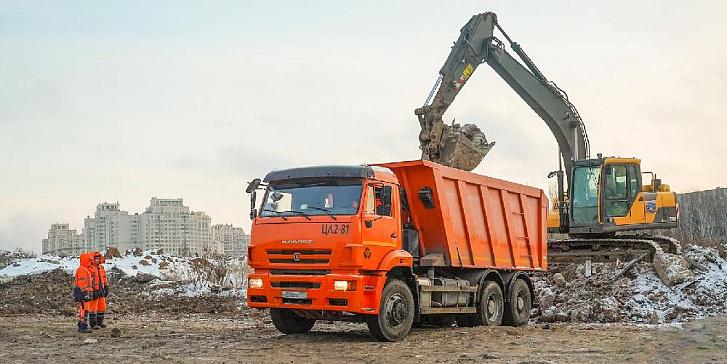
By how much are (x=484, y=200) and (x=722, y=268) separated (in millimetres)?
6056

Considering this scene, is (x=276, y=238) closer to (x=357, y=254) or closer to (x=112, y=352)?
(x=357, y=254)

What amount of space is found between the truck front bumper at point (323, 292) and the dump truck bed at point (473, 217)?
1.81m

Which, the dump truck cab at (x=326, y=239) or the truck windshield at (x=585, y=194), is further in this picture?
the truck windshield at (x=585, y=194)

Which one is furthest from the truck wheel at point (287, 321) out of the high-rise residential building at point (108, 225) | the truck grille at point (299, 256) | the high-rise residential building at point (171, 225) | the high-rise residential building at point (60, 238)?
the high-rise residential building at point (60, 238)

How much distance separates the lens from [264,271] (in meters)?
11.4

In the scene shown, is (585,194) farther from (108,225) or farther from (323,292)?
(108,225)

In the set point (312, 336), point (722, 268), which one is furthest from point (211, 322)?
point (722, 268)

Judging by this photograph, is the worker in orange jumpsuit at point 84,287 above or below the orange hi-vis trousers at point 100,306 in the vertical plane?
above

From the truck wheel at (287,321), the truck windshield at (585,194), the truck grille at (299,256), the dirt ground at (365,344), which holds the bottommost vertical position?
the dirt ground at (365,344)

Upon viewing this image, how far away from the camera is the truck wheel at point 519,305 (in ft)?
48.1

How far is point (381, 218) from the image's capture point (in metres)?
11.3

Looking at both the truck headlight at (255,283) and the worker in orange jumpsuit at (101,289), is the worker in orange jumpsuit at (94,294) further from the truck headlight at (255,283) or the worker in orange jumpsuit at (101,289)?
the truck headlight at (255,283)

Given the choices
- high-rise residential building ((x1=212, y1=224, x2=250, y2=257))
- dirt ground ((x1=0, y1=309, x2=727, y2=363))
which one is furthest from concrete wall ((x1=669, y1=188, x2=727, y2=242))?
high-rise residential building ((x1=212, y1=224, x2=250, y2=257))

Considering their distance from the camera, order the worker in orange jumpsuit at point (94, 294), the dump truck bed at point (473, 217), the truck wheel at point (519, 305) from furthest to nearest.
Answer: the truck wheel at point (519, 305)
the worker in orange jumpsuit at point (94, 294)
the dump truck bed at point (473, 217)
